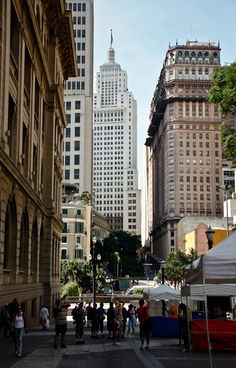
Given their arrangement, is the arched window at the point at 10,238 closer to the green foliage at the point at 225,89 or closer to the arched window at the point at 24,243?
the arched window at the point at 24,243

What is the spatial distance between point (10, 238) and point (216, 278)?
15.5m

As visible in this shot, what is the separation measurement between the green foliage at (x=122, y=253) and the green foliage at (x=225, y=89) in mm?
103777

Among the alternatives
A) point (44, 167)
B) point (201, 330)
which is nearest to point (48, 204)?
point (44, 167)

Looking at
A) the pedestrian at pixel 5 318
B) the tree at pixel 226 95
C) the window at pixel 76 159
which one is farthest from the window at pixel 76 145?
the pedestrian at pixel 5 318

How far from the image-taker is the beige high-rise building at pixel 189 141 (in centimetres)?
15675

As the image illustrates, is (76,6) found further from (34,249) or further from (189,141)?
(34,249)

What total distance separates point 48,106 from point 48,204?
705 centimetres

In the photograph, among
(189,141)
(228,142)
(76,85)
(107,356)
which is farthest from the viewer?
(189,141)

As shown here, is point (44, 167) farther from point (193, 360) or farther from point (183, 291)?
point (193, 360)

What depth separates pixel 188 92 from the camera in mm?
162250

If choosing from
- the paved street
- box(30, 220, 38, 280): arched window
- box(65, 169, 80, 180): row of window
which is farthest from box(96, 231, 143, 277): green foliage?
the paved street

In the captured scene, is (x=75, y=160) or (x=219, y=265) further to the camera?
(x=75, y=160)

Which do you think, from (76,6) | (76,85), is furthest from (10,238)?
(76,6)

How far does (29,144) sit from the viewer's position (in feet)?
102
